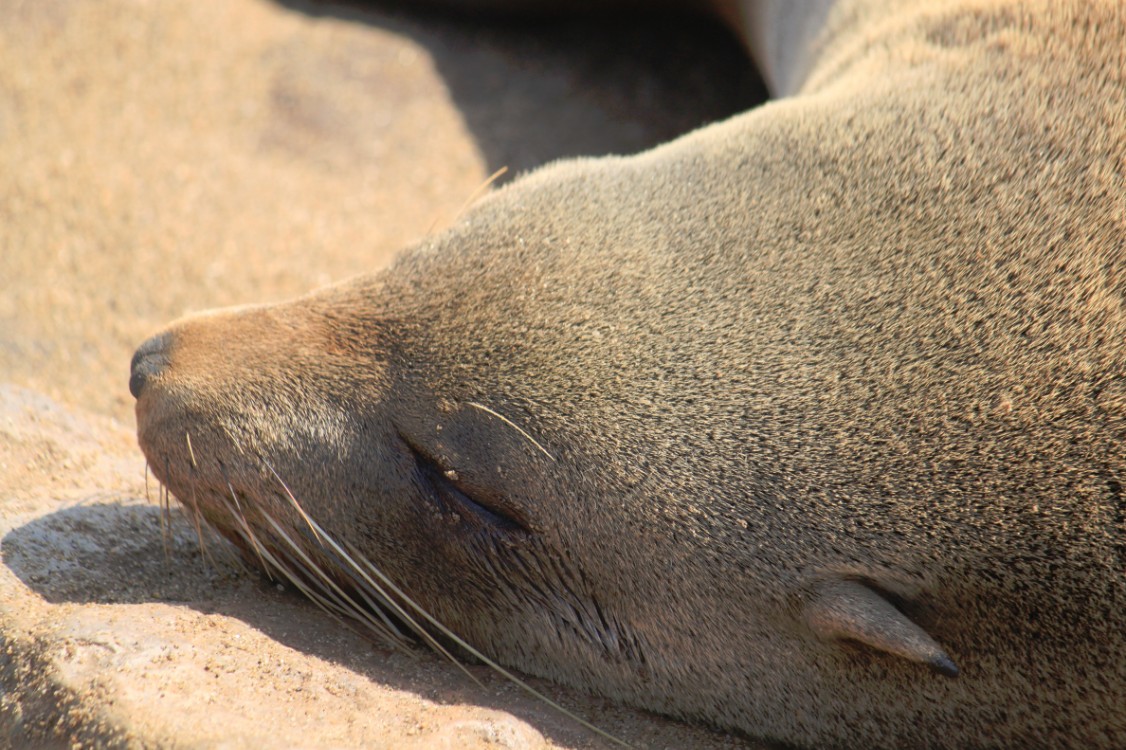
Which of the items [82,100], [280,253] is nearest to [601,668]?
[280,253]

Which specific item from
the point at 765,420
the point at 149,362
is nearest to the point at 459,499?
the point at 765,420

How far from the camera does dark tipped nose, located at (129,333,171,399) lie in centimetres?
239

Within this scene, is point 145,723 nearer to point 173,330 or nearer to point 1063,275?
point 173,330

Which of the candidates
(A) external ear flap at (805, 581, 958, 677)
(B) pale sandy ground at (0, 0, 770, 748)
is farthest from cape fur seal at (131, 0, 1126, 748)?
(B) pale sandy ground at (0, 0, 770, 748)

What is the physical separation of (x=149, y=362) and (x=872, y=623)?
5.48ft

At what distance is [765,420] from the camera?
2.06 metres

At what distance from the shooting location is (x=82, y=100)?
172 inches

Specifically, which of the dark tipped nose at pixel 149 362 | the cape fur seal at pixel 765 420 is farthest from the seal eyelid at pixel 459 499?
the dark tipped nose at pixel 149 362

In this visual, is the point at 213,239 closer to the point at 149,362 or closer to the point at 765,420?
the point at 149,362

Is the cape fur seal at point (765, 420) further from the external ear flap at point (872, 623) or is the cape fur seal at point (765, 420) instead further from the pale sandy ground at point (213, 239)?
the pale sandy ground at point (213, 239)

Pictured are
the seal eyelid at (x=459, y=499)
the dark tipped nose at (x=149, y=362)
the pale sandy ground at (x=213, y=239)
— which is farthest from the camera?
the dark tipped nose at (x=149, y=362)

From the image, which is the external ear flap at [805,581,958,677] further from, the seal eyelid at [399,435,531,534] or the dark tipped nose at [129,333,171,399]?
the dark tipped nose at [129,333,171,399]

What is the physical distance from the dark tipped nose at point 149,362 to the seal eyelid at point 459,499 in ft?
2.01

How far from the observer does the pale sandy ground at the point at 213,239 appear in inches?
75.5
